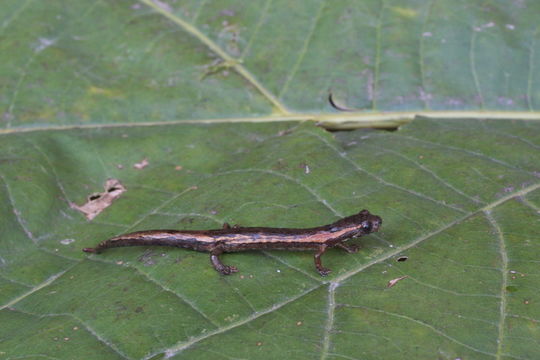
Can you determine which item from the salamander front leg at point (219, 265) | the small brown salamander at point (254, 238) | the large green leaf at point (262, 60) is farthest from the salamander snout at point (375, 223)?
the large green leaf at point (262, 60)

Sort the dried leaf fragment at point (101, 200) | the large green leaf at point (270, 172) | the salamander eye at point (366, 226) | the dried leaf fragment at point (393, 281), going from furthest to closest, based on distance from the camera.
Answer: the dried leaf fragment at point (101, 200), the salamander eye at point (366, 226), the dried leaf fragment at point (393, 281), the large green leaf at point (270, 172)

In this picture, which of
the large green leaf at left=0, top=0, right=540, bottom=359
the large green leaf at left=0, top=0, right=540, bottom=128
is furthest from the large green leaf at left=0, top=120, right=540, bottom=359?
the large green leaf at left=0, top=0, right=540, bottom=128

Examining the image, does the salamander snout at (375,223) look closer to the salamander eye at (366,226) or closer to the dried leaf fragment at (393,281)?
the salamander eye at (366,226)

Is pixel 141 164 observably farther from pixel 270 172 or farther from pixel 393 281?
pixel 393 281

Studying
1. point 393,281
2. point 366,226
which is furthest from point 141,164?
point 393,281

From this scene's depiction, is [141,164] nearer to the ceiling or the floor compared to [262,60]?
nearer to the floor

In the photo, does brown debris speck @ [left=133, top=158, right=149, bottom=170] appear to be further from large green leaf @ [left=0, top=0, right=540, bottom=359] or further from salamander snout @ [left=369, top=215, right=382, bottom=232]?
salamander snout @ [left=369, top=215, right=382, bottom=232]

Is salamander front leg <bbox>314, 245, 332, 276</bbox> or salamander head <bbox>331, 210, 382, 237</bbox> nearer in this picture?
salamander front leg <bbox>314, 245, 332, 276</bbox>
